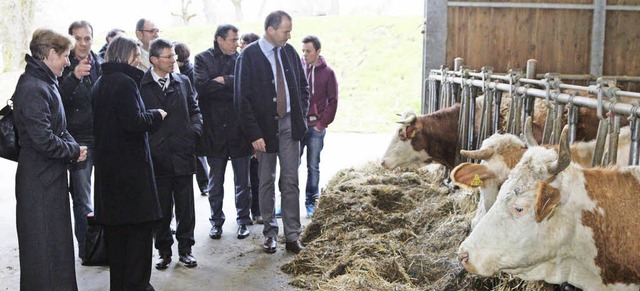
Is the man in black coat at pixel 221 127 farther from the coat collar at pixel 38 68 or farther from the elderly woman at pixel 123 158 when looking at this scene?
the coat collar at pixel 38 68

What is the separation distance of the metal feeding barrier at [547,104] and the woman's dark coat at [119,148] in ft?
8.75

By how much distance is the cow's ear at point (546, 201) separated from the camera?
8.94 feet

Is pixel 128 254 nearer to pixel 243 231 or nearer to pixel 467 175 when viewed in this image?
pixel 243 231

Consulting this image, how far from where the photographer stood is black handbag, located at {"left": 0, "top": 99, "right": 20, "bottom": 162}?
3.89 m

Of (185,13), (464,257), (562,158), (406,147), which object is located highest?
(185,13)

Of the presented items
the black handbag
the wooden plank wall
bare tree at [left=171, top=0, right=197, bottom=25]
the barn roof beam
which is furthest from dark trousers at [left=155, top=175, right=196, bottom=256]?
bare tree at [left=171, top=0, right=197, bottom=25]

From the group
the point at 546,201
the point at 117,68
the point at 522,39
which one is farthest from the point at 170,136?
the point at 522,39

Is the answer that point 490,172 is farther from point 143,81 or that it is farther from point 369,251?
point 143,81

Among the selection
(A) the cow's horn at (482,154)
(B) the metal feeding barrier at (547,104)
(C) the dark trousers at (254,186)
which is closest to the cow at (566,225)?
(B) the metal feeding barrier at (547,104)

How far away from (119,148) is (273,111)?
164 cm

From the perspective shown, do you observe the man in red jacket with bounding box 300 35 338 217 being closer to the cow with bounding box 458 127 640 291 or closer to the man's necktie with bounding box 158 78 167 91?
the man's necktie with bounding box 158 78 167 91

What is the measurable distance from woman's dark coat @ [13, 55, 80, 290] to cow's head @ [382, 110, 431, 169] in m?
3.64

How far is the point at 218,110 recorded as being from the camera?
20.1 feet

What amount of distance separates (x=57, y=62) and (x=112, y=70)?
1.14 ft
